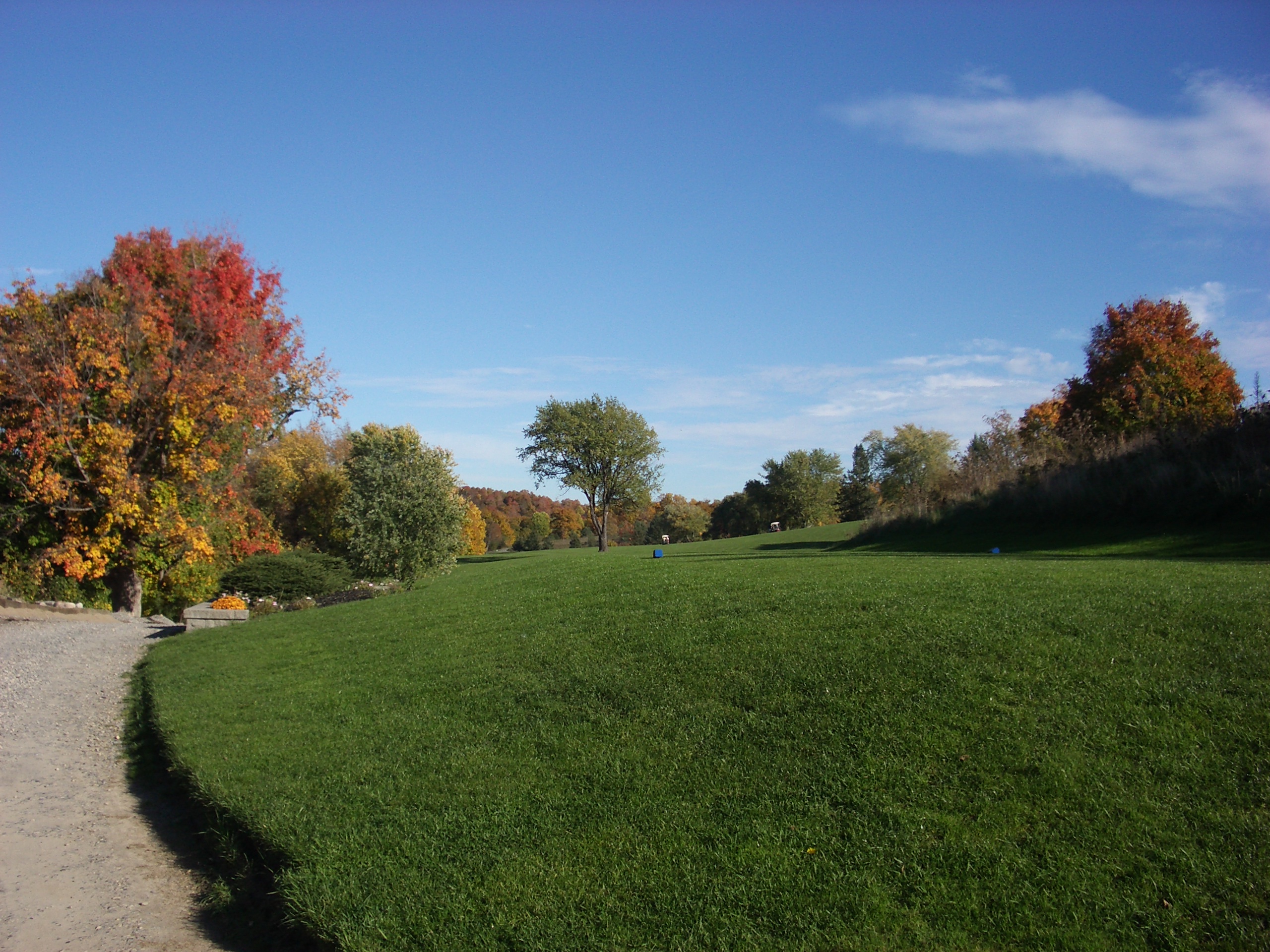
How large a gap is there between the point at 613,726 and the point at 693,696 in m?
0.75

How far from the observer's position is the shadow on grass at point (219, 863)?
459 cm

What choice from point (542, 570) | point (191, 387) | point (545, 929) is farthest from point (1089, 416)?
point (545, 929)

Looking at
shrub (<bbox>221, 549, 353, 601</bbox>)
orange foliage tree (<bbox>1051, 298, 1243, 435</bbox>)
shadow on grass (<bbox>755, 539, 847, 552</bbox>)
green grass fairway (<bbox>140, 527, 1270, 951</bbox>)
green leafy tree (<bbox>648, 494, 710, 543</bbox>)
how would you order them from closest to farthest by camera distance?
green grass fairway (<bbox>140, 527, 1270, 951</bbox>) → shrub (<bbox>221, 549, 353, 601</bbox>) → shadow on grass (<bbox>755, 539, 847, 552</bbox>) → orange foliage tree (<bbox>1051, 298, 1243, 435</bbox>) → green leafy tree (<bbox>648, 494, 710, 543</bbox>)

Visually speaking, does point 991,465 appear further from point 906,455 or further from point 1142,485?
point 906,455

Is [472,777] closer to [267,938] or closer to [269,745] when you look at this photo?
[267,938]

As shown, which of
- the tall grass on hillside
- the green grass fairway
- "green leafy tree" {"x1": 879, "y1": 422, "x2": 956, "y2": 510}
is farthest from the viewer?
"green leafy tree" {"x1": 879, "y1": 422, "x2": 956, "y2": 510}

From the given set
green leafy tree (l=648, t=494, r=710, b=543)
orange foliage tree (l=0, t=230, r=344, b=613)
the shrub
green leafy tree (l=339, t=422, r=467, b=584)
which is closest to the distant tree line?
green leafy tree (l=648, t=494, r=710, b=543)

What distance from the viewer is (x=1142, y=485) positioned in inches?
737

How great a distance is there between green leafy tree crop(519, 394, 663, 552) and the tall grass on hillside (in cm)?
3162

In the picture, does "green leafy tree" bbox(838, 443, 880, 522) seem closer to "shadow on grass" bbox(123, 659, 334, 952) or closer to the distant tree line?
the distant tree line

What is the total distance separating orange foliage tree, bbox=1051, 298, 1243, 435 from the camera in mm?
38031

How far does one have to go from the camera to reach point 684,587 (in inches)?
417

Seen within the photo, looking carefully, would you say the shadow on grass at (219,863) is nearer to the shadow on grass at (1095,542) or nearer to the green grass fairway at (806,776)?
the green grass fairway at (806,776)

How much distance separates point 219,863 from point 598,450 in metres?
48.7
